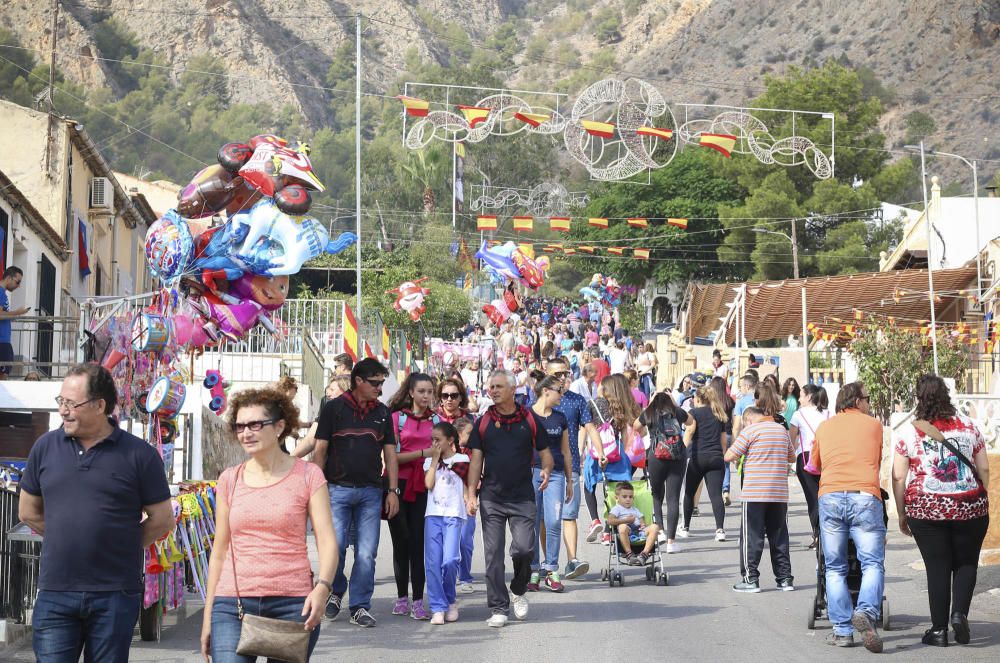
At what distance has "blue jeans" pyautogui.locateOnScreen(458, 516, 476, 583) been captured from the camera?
10.3 m

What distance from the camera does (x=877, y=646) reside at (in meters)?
8.25

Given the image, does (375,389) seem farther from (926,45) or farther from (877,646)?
(926,45)

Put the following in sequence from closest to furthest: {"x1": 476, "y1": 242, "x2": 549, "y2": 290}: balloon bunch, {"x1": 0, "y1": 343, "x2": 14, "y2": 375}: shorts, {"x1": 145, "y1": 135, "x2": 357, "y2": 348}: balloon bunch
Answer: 1. {"x1": 145, "y1": 135, "x2": 357, "y2": 348}: balloon bunch
2. {"x1": 0, "y1": 343, "x2": 14, "y2": 375}: shorts
3. {"x1": 476, "y1": 242, "x2": 549, "y2": 290}: balloon bunch

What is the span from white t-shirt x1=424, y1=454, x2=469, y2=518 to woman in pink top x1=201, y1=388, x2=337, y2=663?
4004mm

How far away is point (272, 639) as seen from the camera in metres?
5.35

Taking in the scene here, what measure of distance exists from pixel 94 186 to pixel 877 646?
21367 millimetres

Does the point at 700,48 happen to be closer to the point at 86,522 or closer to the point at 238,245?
the point at 238,245

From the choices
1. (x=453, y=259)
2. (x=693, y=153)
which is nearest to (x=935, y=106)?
(x=693, y=153)

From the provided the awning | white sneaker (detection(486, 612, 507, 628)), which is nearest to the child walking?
white sneaker (detection(486, 612, 507, 628))


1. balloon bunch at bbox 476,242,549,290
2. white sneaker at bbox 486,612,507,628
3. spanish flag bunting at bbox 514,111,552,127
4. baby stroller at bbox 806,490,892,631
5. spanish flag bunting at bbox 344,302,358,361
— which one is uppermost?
spanish flag bunting at bbox 514,111,552,127

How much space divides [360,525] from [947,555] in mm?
3918

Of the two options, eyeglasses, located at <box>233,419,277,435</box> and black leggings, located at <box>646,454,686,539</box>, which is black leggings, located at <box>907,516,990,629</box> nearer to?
black leggings, located at <box>646,454,686,539</box>

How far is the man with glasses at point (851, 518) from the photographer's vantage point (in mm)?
8438

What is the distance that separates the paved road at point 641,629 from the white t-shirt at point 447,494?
80 centimetres
